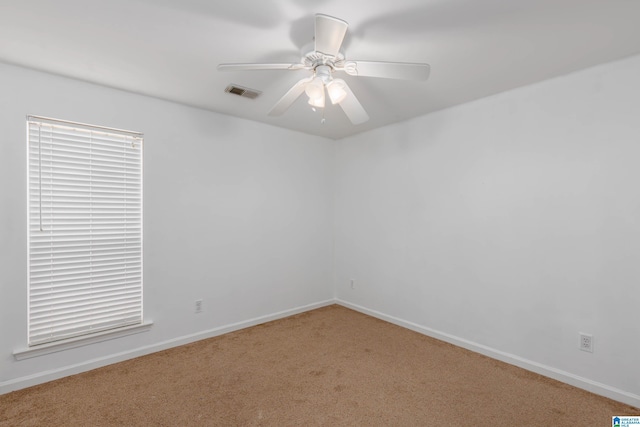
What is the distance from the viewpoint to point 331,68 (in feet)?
Result: 6.42

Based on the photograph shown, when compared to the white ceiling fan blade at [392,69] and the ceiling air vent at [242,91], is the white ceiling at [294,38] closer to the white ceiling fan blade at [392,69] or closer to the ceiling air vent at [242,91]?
the ceiling air vent at [242,91]

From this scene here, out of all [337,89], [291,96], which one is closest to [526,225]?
[337,89]

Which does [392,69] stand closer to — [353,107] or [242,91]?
[353,107]

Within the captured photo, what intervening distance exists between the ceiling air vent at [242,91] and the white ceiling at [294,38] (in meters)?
0.05

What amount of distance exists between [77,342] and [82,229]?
92 cm

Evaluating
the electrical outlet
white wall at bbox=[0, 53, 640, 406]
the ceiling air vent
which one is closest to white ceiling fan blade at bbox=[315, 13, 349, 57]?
the ceiling air vent

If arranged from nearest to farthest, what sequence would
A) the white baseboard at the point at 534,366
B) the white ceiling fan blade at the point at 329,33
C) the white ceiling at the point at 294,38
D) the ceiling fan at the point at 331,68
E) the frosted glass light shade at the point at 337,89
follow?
the white ceiling fan blade at the point at 329,33 → the ceiling fan at the point at 331,68 → the white ceiling at the point at 294,38 → the frosted glass light shade at the point at 337,89 → the white baseboard at the point at 534,366

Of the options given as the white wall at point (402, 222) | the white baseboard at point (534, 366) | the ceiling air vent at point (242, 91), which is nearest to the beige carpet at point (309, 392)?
the white baseboard at point (534, 366)

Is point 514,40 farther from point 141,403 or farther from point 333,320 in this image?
point 141,403

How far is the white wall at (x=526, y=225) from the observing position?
2201 mm

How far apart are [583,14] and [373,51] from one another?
1.15 metres

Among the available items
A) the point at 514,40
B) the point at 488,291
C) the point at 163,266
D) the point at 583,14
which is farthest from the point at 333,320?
the point at 583,14

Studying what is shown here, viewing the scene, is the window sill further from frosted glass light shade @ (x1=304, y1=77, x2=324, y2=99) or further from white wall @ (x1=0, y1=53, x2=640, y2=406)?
frosted glass light shade @ (x1=304, y1=77, x2=324, y2=99)

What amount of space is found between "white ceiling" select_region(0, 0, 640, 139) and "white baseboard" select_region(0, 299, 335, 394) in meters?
2.32
